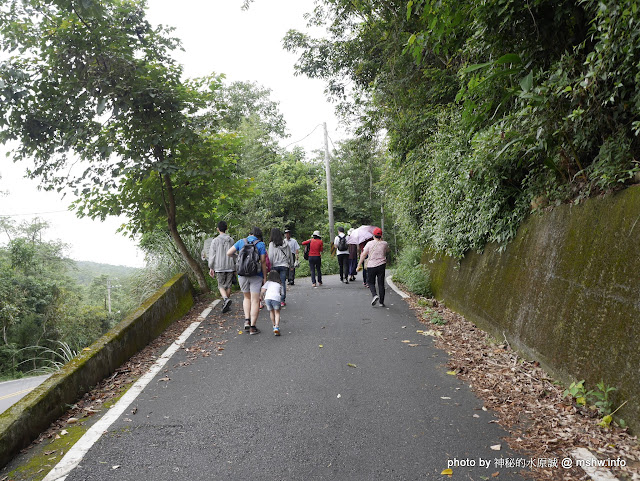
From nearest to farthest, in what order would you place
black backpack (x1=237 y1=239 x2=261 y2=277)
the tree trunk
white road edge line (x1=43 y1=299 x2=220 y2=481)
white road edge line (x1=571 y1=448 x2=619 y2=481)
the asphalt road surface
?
white road edge line (x1=571 y1=448 x2=619 y2=481), white road edge line (x1=43 y1=299 x2=220 y2=481), black backpack (x1=237 y1=239 x2=261 y2=277), the tree trunk, the asphalt road surface

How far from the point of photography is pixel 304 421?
404cm

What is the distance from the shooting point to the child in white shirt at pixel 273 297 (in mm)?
7578

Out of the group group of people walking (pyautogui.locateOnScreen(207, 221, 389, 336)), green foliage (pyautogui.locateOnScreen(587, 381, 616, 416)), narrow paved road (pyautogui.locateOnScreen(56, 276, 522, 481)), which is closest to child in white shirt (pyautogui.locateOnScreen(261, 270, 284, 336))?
group of people walking (pyautogui.locateOnScreen(207, 221, 389, 336))

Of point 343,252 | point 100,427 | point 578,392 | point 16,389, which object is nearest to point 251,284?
point 100,427

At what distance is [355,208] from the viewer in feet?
121

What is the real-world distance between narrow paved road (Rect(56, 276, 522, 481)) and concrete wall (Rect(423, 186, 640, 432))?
3.47 feet

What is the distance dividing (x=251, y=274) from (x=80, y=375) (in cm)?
330

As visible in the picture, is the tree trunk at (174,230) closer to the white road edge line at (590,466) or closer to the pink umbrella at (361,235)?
the pink umbrella at (361,235)

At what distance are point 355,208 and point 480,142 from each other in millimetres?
30263

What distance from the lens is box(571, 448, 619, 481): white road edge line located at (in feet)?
9.75

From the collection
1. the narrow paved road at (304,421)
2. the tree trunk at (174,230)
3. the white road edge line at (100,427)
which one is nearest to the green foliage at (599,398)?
the narrow paved road at (304,421)

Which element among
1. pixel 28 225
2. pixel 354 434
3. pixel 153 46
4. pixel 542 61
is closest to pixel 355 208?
pixel 153 46

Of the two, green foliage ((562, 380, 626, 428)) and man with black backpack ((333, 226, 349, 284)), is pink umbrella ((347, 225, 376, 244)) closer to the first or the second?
man with black backpack ((333, 226, 349, 284))

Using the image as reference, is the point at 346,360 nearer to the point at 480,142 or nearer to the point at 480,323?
the point at 480,323
